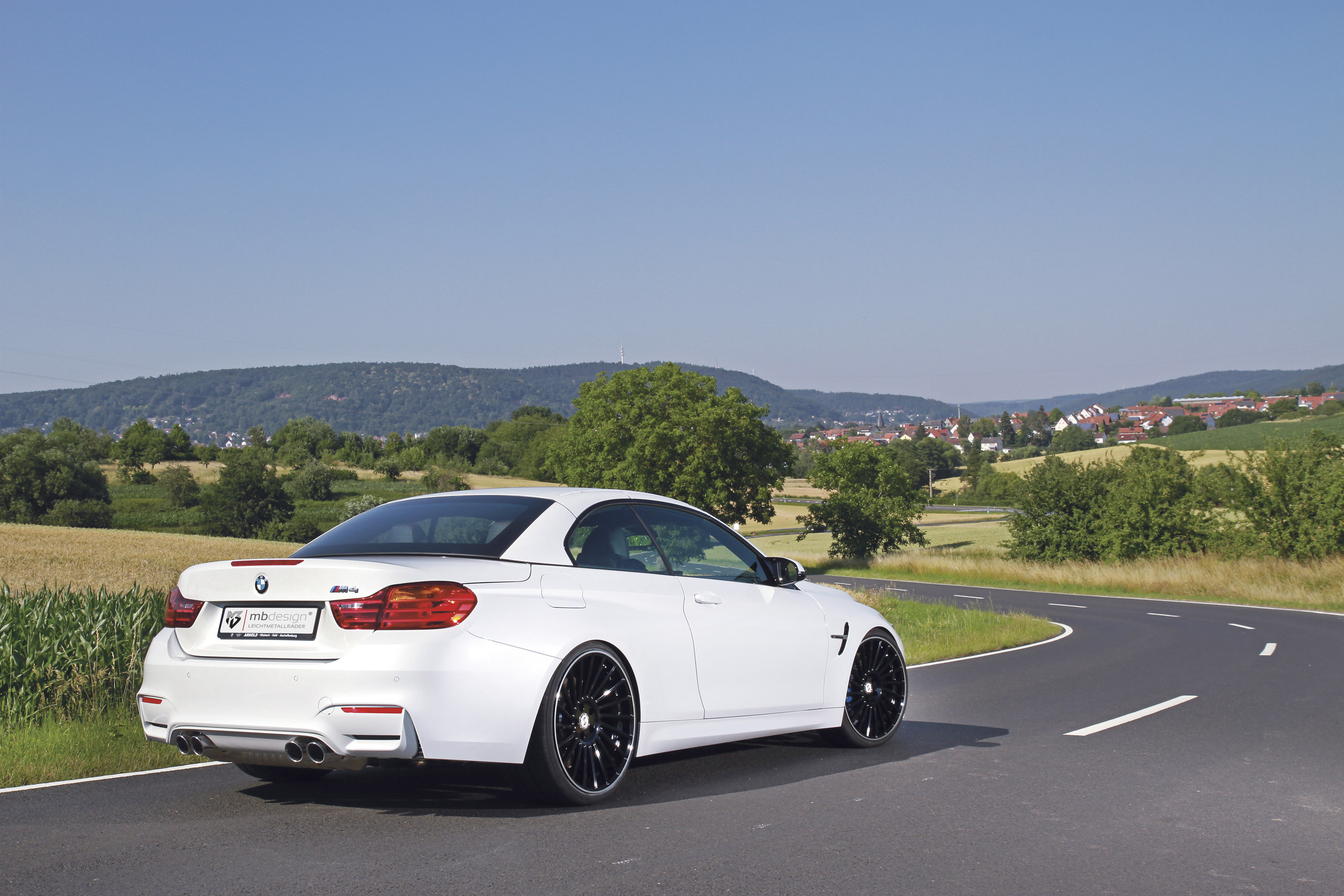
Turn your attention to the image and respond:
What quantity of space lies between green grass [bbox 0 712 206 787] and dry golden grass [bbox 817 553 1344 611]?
2960cm

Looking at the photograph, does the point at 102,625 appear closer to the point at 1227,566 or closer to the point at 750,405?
the point at 1227,566

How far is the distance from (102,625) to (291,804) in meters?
3.95

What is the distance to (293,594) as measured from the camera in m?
5.34

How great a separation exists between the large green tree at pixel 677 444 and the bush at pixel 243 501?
83.7ft

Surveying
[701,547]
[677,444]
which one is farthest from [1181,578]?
[701,547]

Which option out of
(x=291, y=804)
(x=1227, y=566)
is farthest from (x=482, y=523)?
(x=1227, y=566)

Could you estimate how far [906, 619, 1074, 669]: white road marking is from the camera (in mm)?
14398

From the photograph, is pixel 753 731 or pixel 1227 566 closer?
pixel 753 731

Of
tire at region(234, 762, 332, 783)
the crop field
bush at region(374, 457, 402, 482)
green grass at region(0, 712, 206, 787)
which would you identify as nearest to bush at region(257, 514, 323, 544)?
bush at region(374, 457, 402, 482)

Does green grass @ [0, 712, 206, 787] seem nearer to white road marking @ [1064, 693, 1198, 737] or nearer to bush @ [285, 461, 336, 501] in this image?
white road marking @ [1064, 693, 1198, 737]

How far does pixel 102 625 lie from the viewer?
895 centimetres

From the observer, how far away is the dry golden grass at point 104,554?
32188 mm

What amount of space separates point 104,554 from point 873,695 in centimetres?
3825

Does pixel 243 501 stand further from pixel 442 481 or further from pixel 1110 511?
pixel 1110 511
